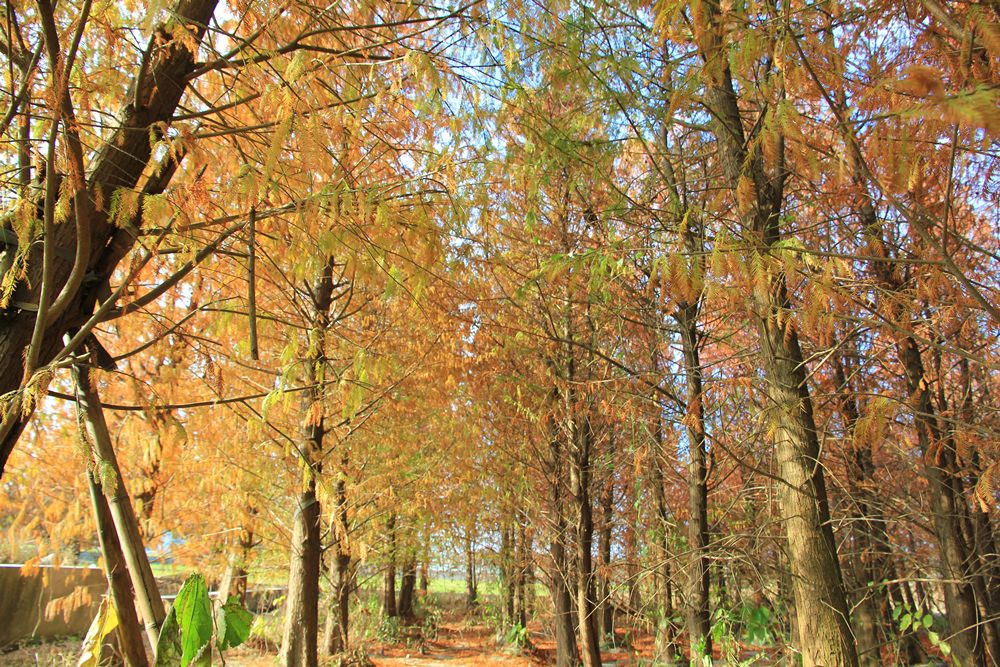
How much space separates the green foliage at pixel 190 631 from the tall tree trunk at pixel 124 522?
0.92ft

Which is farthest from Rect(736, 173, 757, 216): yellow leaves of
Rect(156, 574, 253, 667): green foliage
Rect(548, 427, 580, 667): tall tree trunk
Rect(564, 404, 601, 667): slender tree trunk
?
Rect(548, 427, 580, 667): tall tree trunk

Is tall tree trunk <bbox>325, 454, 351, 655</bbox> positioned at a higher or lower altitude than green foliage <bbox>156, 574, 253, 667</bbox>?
lower

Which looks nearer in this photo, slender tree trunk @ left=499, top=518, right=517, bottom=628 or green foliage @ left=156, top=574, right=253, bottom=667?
green foliage @ left=156, top=574, right=253, bottom=667

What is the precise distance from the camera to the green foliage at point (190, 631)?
6.06 ft

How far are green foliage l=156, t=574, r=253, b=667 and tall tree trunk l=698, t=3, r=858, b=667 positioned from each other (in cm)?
242

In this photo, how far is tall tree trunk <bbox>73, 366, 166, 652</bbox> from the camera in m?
2.11

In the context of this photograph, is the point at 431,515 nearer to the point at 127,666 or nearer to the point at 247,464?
the point at 247,464

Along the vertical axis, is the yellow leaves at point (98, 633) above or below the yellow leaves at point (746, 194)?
below

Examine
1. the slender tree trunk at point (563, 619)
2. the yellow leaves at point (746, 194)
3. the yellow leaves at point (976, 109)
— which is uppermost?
the yellow leaves at point (746, 194)

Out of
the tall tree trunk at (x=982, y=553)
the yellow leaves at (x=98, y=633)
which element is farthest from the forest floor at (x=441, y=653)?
the yellow leaves at (x=98, y=633)

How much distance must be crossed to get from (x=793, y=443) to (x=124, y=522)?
2999mm

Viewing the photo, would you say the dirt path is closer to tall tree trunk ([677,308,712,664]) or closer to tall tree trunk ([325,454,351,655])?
→ tall tree trunk ([325,454,351,655])

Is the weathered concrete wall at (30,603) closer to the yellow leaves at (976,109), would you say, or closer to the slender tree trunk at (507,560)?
the slender tree trunk at (507,560)

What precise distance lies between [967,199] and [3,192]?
286 inches
